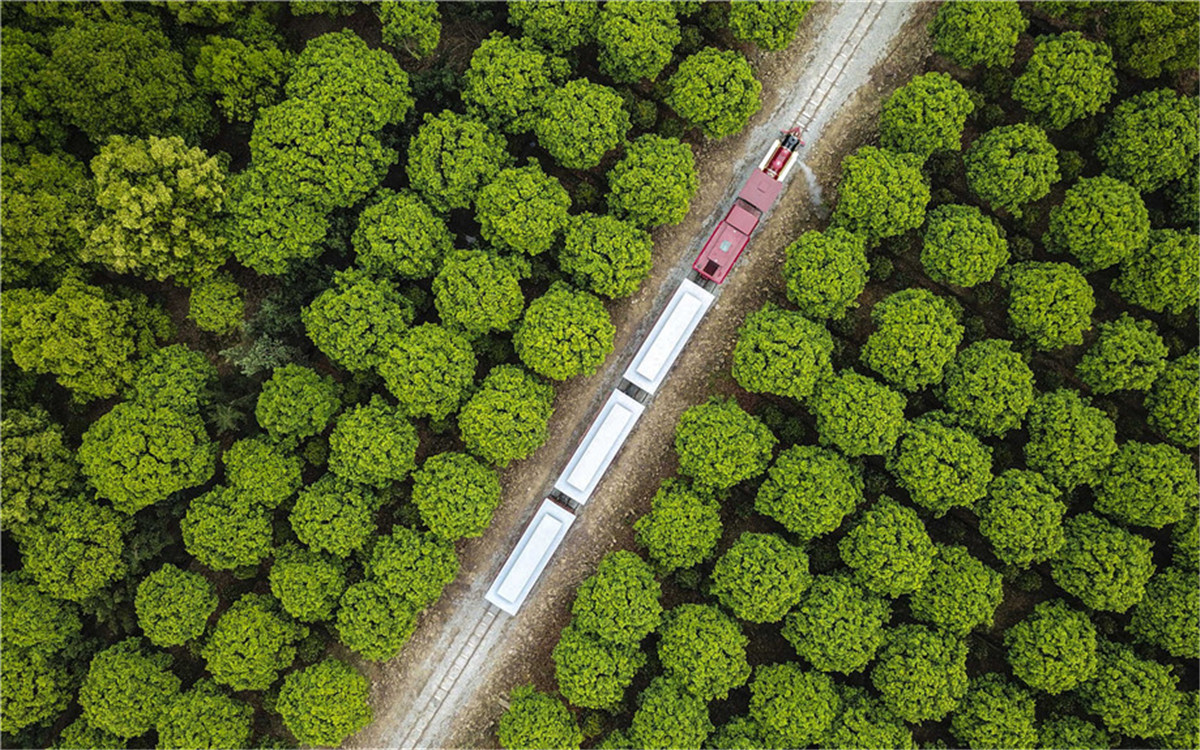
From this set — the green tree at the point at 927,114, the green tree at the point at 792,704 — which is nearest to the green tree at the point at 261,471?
the green tree at the point at 792,704

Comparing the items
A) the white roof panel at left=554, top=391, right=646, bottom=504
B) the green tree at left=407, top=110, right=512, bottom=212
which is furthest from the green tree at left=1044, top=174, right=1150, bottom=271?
the green tree at left=407, top=110, right=512, bottom=212

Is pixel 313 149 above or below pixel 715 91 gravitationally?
below

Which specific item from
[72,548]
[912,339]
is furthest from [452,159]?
[72,548]

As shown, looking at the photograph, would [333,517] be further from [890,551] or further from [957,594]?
[957,594]

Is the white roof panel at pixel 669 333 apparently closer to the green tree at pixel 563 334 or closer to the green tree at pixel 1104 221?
the green tree at pixel 563 334

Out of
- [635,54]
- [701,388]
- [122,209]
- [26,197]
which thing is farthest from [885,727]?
[26,197]

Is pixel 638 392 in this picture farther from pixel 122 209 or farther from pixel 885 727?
pixel 122 209

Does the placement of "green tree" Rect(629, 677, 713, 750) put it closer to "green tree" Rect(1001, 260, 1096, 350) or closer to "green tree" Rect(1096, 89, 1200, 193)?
"green tree" Rect(1001, 260, 1096, 350)
